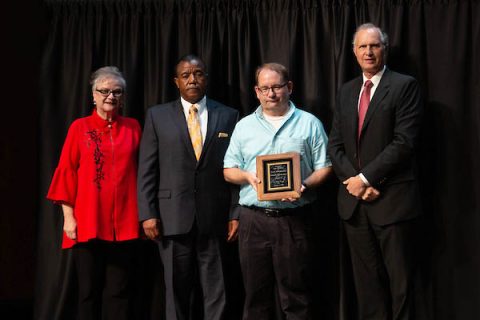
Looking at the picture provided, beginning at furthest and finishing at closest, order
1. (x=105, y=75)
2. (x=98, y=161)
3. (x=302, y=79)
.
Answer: (x=302, y=79), (x=105, y=75), (x=98, y=161)

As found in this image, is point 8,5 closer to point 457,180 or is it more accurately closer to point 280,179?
point 280,179

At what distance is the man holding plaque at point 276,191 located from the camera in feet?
10.8

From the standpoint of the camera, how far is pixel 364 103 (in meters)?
3.41

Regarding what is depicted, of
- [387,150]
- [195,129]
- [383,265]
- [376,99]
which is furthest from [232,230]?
[376,99]

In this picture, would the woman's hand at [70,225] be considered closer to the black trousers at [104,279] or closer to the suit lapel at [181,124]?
the black trousers at [104,279]

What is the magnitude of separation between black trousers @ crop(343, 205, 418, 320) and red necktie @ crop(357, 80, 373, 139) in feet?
1.58

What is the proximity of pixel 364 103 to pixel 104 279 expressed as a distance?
1.85 m

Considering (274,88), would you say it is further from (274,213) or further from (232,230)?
(232,230)

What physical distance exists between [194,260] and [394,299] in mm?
1197

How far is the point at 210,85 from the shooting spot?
4.16 meters

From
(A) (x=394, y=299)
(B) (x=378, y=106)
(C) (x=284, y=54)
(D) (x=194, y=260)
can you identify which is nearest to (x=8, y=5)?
(C) (x=284, y=54)

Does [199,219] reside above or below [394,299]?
above

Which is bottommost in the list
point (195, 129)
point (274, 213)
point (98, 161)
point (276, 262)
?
point (276, 262)

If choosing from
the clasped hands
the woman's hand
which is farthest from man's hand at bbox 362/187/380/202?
the woman's hand
